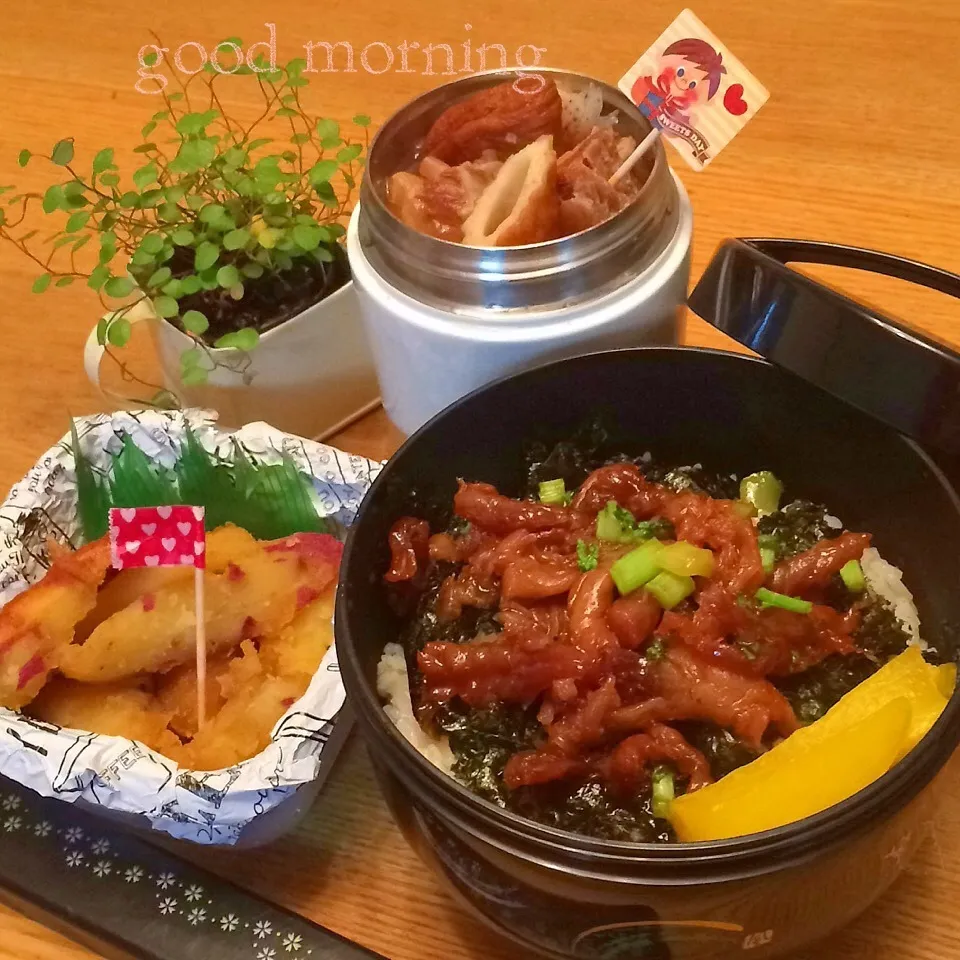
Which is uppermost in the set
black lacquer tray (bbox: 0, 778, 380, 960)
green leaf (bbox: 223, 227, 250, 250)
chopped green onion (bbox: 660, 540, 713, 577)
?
chopped green onion (bbox: 660, 540, 713, 577)

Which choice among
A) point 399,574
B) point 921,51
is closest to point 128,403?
point 399,574

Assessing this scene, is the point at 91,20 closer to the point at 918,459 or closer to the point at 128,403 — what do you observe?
the point at 128,403

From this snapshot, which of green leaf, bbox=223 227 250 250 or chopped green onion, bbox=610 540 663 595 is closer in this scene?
chopped green onion, bbox=610 540 663 595

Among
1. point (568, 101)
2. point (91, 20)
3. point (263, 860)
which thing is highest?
point (568, 101)

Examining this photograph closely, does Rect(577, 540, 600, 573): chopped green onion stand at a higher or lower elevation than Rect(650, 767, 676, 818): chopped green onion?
higher

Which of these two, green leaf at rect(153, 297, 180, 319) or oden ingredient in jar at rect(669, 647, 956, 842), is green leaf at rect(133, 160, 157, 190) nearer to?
green leaf at rect(153, 297, 180, 319)

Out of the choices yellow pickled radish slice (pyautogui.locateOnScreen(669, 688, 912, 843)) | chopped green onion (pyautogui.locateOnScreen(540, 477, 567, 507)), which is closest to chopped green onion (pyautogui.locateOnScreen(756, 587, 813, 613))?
yellow pickled radish slice (pyautogui.locateOnScreen(669, 688, 912, 843))

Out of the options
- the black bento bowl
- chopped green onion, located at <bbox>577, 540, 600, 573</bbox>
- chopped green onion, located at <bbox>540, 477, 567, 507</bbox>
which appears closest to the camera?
the black bento bowl

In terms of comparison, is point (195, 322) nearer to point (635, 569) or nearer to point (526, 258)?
point (526, 258)
